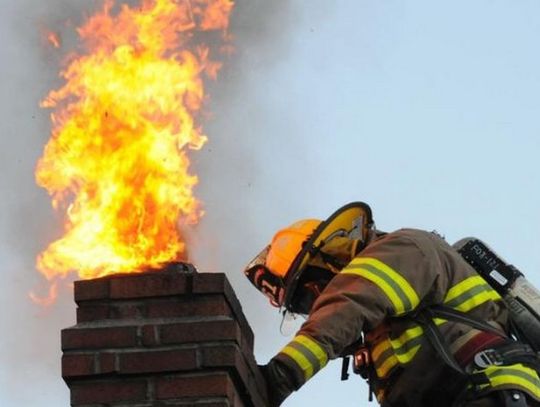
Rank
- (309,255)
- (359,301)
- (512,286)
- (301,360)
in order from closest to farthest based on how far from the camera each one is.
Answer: (301,360) → (359,301) → (512,286) → (309,255)

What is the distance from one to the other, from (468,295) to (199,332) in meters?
1.74

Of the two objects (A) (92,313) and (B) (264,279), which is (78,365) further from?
(B) (264,279)

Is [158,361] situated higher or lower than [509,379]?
lower

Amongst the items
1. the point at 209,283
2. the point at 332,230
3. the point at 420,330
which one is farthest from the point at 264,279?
the point at 209,283

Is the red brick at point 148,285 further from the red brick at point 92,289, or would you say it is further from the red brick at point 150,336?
the red brick at point 150,336

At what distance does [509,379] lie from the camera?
5.20 meters

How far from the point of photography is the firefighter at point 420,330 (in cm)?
490

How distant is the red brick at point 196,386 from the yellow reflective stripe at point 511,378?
1564mm

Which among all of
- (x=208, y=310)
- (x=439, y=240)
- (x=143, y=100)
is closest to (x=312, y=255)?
(x=439, y=240)

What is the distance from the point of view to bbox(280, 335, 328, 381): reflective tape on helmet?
4602 millimetres

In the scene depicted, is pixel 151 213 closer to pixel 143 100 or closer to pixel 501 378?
pixel 143 100

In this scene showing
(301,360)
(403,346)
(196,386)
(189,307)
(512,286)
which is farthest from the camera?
(512,286)

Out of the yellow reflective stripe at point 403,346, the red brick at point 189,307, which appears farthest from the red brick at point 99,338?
the yellow reflective stripe at point 403,346

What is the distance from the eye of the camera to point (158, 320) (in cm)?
421
